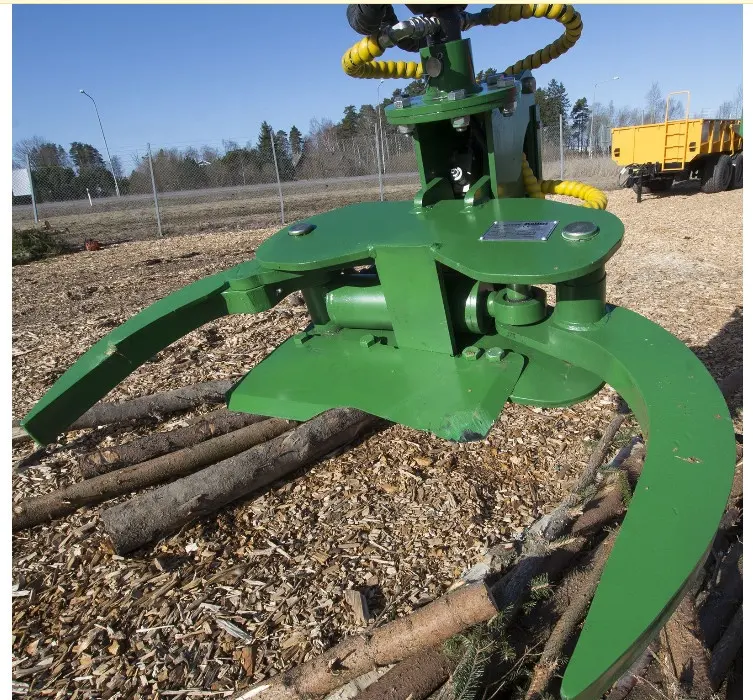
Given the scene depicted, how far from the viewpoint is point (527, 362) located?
212 centimetres

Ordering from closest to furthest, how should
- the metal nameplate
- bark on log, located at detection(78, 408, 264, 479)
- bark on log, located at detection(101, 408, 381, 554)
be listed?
the metal nameplate < bark on log, located at detection(101, 408, 381, 554) < bark on log, located at detection(78, 408, 264, 479)

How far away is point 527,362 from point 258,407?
1072 mm

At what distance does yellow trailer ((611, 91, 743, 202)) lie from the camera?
12281 mm

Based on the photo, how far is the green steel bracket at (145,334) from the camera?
215 cm

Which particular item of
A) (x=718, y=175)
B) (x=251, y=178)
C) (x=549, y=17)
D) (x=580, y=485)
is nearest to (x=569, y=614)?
(x=580, y=485)

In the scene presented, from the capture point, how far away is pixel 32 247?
10562 millimetres

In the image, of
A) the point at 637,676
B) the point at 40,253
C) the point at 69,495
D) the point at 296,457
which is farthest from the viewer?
the point at 40,253

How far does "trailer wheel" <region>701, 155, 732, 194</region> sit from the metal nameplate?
13.8 metres

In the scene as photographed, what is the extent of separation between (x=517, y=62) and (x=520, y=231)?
127 centimetres

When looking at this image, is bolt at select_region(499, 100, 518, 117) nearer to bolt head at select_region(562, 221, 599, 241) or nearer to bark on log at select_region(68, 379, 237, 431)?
bolt head at select_region(562, 221, 599, 241)

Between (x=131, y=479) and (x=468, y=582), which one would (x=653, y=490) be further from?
(x=131, y=479)

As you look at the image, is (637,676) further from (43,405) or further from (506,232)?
(43,405)

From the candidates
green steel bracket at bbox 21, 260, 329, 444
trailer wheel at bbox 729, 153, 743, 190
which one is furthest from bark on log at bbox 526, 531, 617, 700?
trailer wheel at bbox 729, 153, 743, 190

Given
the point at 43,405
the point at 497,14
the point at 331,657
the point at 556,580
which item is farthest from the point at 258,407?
the point at 497,14
